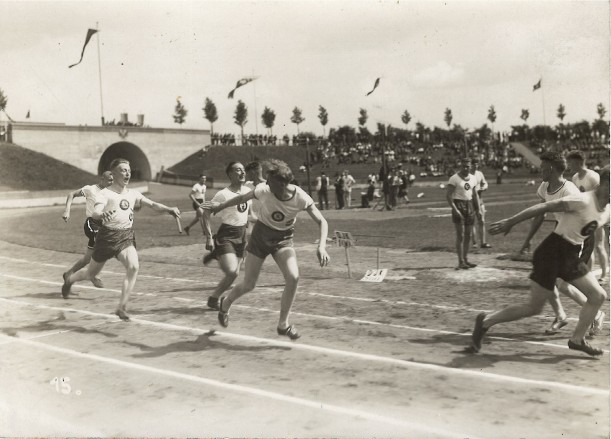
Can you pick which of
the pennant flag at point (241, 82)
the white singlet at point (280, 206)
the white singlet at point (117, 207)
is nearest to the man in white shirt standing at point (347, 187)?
the pennant flag at point (241, 82)

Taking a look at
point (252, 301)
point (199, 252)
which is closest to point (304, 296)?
point (252, 301)

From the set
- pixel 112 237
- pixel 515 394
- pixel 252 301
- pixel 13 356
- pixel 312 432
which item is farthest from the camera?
pixel 252 301

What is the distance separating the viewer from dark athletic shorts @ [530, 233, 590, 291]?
20.6 feet

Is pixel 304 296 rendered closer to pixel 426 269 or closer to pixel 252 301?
pixel 252 301

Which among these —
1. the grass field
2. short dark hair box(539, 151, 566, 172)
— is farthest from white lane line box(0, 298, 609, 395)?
short dark hair box(539, 151, 566, 172)

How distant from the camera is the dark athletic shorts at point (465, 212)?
40.6 feet

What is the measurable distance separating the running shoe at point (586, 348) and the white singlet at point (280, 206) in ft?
10.1

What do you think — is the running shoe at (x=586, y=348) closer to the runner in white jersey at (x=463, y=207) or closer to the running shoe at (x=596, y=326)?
the running shoe at (x=596, y=326)

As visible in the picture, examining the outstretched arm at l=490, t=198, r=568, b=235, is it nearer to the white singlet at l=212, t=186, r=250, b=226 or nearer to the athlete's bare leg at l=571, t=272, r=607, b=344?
the athlete's bare leg at l=571, t=272, r=607, b=344

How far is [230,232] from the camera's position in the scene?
30.4 feet

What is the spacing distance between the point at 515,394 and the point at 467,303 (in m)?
3.98

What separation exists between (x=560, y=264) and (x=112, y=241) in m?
5.49

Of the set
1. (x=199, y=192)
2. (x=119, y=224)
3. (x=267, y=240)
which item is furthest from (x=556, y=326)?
(x=199, y=192)

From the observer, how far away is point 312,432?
4.71 m
